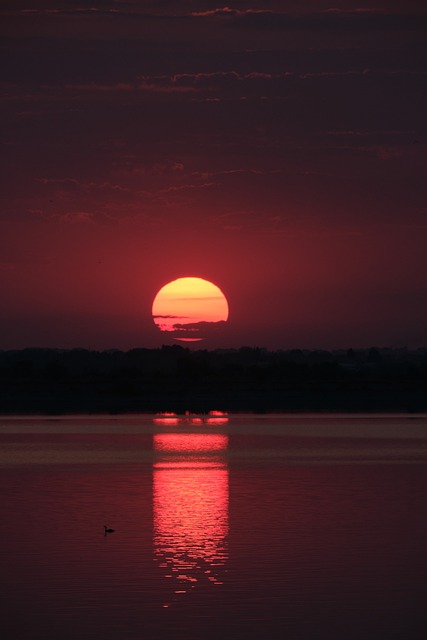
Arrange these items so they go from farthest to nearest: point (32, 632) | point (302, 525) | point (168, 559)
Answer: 1. point (302, 525)
2. point (168, 559)
3. point (32, 632)

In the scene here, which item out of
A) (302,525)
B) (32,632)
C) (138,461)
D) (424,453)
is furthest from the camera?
(424,453)

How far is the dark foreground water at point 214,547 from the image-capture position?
21047 mm

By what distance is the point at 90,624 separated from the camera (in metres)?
20.6

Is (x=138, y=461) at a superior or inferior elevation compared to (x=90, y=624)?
superior

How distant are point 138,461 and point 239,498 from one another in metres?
19.3

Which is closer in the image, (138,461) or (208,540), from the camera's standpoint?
(208,540)

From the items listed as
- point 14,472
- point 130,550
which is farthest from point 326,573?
point 14,472

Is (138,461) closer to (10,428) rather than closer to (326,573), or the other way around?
(326,573)

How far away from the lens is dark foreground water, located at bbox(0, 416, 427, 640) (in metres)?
21.0

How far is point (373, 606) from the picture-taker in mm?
22172

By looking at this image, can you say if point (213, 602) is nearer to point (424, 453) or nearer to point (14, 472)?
point (14, 472)

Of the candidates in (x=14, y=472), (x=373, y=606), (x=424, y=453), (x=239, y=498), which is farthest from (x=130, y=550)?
(x=424, y=453)

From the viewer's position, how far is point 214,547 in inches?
1131

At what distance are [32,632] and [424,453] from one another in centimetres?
4497
